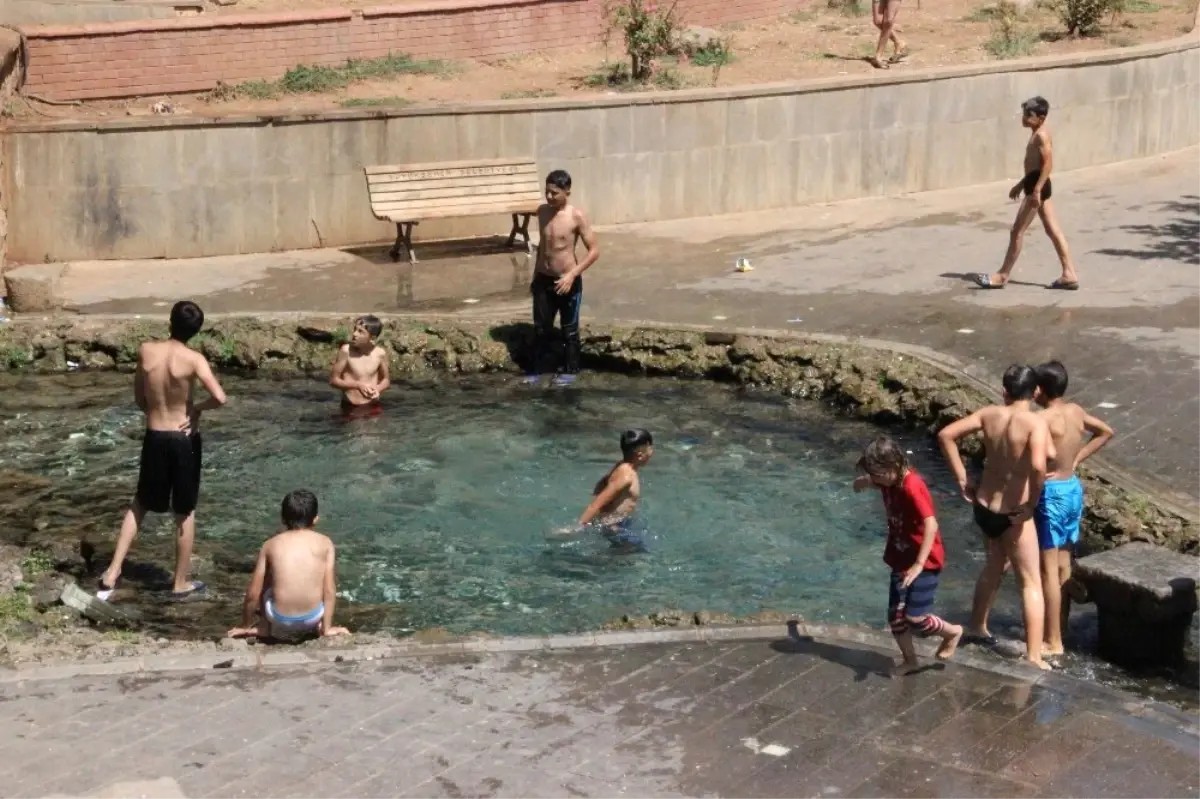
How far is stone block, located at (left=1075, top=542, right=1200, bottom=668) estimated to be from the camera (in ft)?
29.7

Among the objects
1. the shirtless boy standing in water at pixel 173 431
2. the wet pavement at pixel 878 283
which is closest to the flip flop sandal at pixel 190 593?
the shirtless boy standing in water at pixel 173 431

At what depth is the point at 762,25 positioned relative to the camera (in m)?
22.9

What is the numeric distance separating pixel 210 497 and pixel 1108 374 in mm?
6792

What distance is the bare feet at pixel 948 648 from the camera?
8.38 meters

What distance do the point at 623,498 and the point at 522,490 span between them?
1.26 meters

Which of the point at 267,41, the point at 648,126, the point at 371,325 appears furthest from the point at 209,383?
the point at 267,41

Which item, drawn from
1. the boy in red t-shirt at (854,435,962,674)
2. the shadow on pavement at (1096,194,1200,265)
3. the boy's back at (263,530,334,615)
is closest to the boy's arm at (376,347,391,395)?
the boy's back at (263,530,334,615)

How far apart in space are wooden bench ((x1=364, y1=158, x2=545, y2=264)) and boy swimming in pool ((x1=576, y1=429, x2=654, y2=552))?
20.3 ft

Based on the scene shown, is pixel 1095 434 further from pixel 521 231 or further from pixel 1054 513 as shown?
pixel 521 231

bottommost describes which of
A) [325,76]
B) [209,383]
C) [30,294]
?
[30,294]

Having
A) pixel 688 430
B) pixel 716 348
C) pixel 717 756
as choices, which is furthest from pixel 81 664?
pixel 716 348

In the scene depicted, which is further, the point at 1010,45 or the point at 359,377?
the point at 1010,45

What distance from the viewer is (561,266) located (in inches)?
563

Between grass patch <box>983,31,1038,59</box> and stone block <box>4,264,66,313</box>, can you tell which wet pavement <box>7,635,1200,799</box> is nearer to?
stone block <box>4,264,66,313</box>
